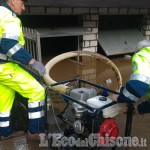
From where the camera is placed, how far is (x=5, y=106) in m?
3.31

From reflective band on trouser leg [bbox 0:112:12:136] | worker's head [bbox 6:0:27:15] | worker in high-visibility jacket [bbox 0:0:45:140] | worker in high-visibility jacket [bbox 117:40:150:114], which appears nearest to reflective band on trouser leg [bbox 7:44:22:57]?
worker in high-visibility jacket [bbox 0:0:45:140]

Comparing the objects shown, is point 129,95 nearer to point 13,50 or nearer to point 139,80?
point 139,80

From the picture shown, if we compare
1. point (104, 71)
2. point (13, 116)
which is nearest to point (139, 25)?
point (104, 71)

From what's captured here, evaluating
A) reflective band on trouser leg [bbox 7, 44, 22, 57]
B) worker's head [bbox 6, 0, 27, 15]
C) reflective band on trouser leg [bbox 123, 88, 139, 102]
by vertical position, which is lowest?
reflective band on trouser leg [bbox 123, 88, 139, 102]

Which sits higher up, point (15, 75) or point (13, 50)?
point (13, 50)

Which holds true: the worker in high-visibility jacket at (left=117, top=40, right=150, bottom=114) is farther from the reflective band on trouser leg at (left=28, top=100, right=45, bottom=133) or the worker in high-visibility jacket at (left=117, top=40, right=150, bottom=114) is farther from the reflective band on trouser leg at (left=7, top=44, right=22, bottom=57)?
the reflective band on trouser leg at (left=7, top=44, right=22, bottom=57)

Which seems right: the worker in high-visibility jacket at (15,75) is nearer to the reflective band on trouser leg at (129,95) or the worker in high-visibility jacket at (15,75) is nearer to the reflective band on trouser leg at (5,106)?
Answer: the reflective band on trouser leg at (5,106)

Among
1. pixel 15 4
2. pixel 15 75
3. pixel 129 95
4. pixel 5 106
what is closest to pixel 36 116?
pixel 5 106

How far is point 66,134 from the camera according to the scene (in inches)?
118

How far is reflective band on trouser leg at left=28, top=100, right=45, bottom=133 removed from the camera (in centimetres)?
323

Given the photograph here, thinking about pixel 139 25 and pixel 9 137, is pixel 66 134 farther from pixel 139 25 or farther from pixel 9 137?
pixel 139 25

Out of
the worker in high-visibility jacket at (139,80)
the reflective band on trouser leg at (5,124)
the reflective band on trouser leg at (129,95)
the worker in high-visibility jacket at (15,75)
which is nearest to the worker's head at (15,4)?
the worker in high-visibility jacket at (15,75)

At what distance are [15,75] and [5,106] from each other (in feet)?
1.68

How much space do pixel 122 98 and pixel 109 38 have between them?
588 cm
